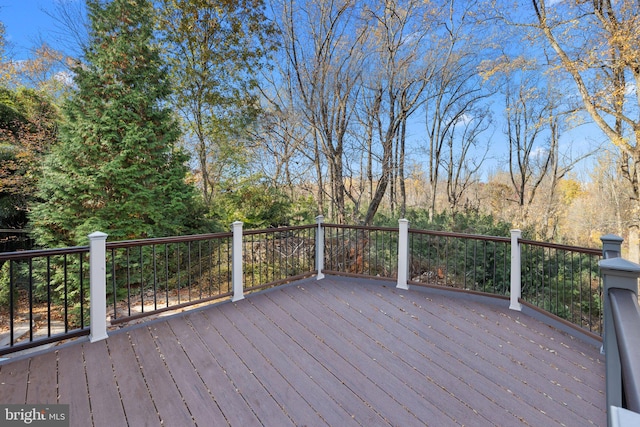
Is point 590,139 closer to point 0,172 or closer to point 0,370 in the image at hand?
point 0,370

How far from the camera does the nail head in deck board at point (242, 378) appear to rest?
192 cm

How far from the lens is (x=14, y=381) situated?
214cm

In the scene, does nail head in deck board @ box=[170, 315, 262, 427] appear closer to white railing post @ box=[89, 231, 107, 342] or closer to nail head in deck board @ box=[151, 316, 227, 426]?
nail head in deck board @ box=[151, 316, 227, 426]

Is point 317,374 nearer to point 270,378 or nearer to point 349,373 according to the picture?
point 349,373

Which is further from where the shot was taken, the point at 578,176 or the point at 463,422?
the point at 578,176

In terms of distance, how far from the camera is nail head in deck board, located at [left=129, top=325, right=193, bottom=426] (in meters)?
1.86

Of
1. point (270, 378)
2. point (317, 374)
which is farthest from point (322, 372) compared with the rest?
point (270, 378)

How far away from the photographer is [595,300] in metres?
6.85

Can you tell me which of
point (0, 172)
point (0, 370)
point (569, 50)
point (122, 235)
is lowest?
point (0, 370)

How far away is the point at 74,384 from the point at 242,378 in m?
1.25

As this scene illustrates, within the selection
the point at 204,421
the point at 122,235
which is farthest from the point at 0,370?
the point at 122,235

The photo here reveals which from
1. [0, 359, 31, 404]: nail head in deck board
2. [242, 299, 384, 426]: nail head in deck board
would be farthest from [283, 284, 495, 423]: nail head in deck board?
[0, 359, 31, 404]: nail head in deck board

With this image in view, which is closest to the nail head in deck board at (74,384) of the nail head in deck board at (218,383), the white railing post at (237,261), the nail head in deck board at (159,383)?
the nail head in deck board at (159,383)

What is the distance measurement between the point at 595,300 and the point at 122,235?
11814 mm
